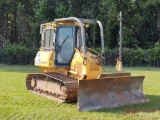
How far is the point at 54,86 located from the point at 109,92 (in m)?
1.87

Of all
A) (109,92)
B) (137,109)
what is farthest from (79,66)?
(137,109)

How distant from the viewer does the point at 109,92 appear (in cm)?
830

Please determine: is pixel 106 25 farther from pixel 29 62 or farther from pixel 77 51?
pixel 77 51

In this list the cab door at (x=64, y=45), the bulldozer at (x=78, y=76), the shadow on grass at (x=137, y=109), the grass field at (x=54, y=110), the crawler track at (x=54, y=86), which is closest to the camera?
the grass field at (x=54, y=110)

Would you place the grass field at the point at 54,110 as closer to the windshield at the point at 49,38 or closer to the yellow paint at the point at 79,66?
the yellow paint at the point at 79,66

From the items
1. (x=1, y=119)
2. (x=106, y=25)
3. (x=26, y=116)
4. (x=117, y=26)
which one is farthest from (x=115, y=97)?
(x=117, y=26)

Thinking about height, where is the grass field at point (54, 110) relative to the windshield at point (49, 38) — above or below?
below

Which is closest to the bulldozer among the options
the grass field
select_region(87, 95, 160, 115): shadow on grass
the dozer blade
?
the dozer blade

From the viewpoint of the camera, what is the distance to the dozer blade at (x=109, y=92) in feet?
25.6

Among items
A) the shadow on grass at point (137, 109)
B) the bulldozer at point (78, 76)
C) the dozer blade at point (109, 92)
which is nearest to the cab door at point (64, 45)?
the bulldozer at point (78, 76)

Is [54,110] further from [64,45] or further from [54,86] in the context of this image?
[64,45]

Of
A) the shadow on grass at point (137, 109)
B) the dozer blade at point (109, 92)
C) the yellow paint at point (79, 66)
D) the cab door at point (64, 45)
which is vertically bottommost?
the shadow on grass at point (137, 109)

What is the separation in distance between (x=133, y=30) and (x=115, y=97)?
105 feet

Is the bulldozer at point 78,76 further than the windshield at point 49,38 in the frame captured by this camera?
No
